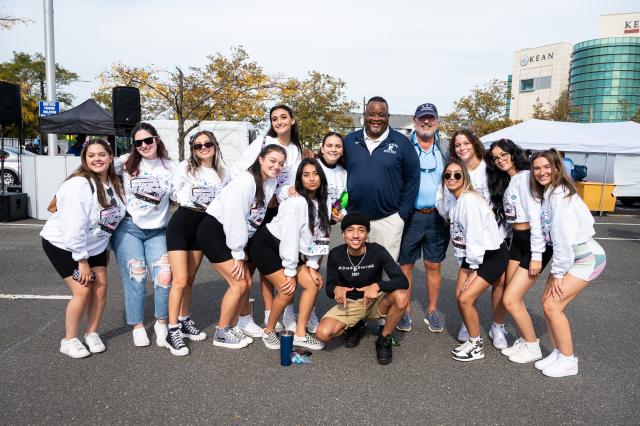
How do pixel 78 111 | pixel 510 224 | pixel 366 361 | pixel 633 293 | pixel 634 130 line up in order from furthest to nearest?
pixel 634 130 → pixel 78 111 → pixel 633 293 → pixel 510 224 → pixel 366 361

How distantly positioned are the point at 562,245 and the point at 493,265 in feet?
1.69

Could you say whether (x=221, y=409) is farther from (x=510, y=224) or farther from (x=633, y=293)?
(x=633, y=293)

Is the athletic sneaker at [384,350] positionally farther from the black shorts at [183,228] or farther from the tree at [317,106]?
the tree at [317,106]

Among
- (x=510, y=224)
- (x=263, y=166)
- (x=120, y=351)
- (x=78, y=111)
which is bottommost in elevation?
(x=120, y=351)

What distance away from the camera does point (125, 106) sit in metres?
11.1

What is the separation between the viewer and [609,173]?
16.1 metres

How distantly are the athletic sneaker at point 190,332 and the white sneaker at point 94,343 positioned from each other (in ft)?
2.03

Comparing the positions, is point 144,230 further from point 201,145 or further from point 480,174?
point 480,174

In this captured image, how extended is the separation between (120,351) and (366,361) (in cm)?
193

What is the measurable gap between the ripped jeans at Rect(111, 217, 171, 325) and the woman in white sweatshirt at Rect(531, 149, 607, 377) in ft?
9.56

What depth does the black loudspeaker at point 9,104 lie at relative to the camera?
10.6 meters

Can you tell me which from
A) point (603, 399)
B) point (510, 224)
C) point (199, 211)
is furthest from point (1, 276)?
point (603, 399)

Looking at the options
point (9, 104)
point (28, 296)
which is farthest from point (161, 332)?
point (9, 104)

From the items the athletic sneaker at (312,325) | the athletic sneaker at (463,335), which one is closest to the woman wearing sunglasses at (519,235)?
the athletic sneaker at (463,335)
